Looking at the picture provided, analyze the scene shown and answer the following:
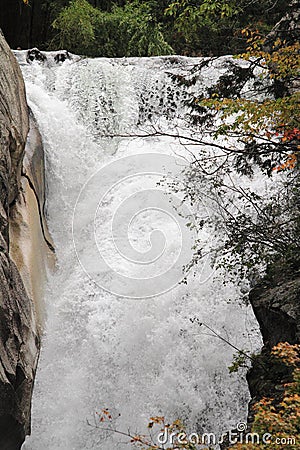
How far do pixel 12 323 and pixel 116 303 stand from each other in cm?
202

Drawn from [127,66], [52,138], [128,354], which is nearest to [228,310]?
[128,354]

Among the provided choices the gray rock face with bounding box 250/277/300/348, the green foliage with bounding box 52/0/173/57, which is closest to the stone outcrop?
the gray rock face with bounding box 250/277/300/348

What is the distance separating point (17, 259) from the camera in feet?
15.6

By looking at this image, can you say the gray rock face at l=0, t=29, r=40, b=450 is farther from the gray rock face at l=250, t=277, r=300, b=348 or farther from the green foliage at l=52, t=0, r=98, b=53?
the green foliage at l=52, t=0, r=98, b=53

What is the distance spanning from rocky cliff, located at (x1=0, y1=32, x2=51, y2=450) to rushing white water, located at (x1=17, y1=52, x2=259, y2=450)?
1.58 feet

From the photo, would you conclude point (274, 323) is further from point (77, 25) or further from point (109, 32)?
point (109, 32)

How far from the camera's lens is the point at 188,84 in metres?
8.27

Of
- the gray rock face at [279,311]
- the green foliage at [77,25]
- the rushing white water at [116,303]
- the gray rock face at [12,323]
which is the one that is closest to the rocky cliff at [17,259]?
the gray rock face at [12,323]

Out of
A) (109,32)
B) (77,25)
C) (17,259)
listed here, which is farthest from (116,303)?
(109,32)

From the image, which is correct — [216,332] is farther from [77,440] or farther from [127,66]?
[127,66]

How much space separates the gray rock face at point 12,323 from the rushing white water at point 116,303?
764 millimetres

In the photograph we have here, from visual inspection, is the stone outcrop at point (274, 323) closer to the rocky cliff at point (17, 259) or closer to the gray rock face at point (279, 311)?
the gray rock face at point (279, 311)

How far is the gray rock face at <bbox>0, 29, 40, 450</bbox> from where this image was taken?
3551mm

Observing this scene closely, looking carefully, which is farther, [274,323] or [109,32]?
[109,32]
